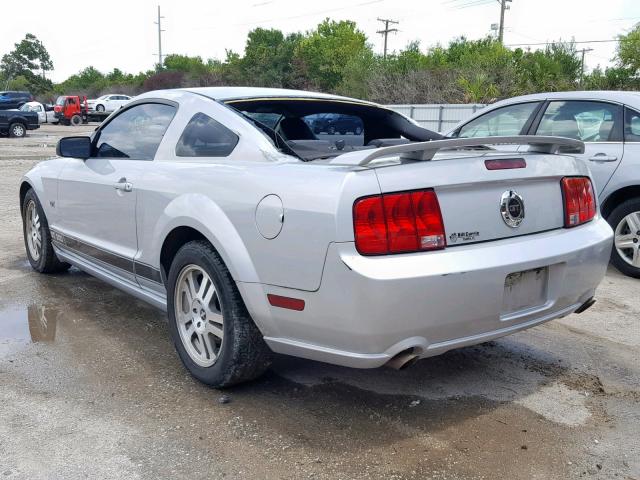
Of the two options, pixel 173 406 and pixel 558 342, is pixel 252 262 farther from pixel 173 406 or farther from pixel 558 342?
pixel 558 342

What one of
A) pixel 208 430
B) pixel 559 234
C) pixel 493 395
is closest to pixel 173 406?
pixel 208 430

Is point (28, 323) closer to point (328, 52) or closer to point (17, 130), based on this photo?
point (17, 130)

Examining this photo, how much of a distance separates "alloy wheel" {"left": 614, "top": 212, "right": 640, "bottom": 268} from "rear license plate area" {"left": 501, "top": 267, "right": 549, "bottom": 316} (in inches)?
124

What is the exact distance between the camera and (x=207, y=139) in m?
3.65

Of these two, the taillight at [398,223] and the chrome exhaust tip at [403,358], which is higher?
the taillight at [398,223]

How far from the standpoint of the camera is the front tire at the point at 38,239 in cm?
549

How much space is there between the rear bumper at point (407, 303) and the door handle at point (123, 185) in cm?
130

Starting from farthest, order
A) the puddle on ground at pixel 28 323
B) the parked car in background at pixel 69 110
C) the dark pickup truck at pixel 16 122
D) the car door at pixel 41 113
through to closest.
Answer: the parked car in background at pixel 69 110, the car door at pixel 41 113, the dark pickup truck at pixel 16 122, the puddle on ground at pixel 28 323

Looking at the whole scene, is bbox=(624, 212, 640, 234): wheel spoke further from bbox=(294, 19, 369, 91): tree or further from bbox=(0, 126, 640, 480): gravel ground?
bbox=(294, 19, 369, 91): tree

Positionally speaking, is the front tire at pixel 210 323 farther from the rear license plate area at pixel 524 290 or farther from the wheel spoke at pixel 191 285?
the rear license plate area at pixel 524 290

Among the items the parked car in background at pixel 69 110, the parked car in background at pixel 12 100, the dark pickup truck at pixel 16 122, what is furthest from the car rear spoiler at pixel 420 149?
the parked car in background at pixel 69 110

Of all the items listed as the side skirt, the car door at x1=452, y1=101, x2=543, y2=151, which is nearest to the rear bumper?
the side skirt

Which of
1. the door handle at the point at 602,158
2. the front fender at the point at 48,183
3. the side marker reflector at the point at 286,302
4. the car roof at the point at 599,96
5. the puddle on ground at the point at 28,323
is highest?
the car roof at the point at 599,96

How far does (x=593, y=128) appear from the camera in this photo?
6039mm
